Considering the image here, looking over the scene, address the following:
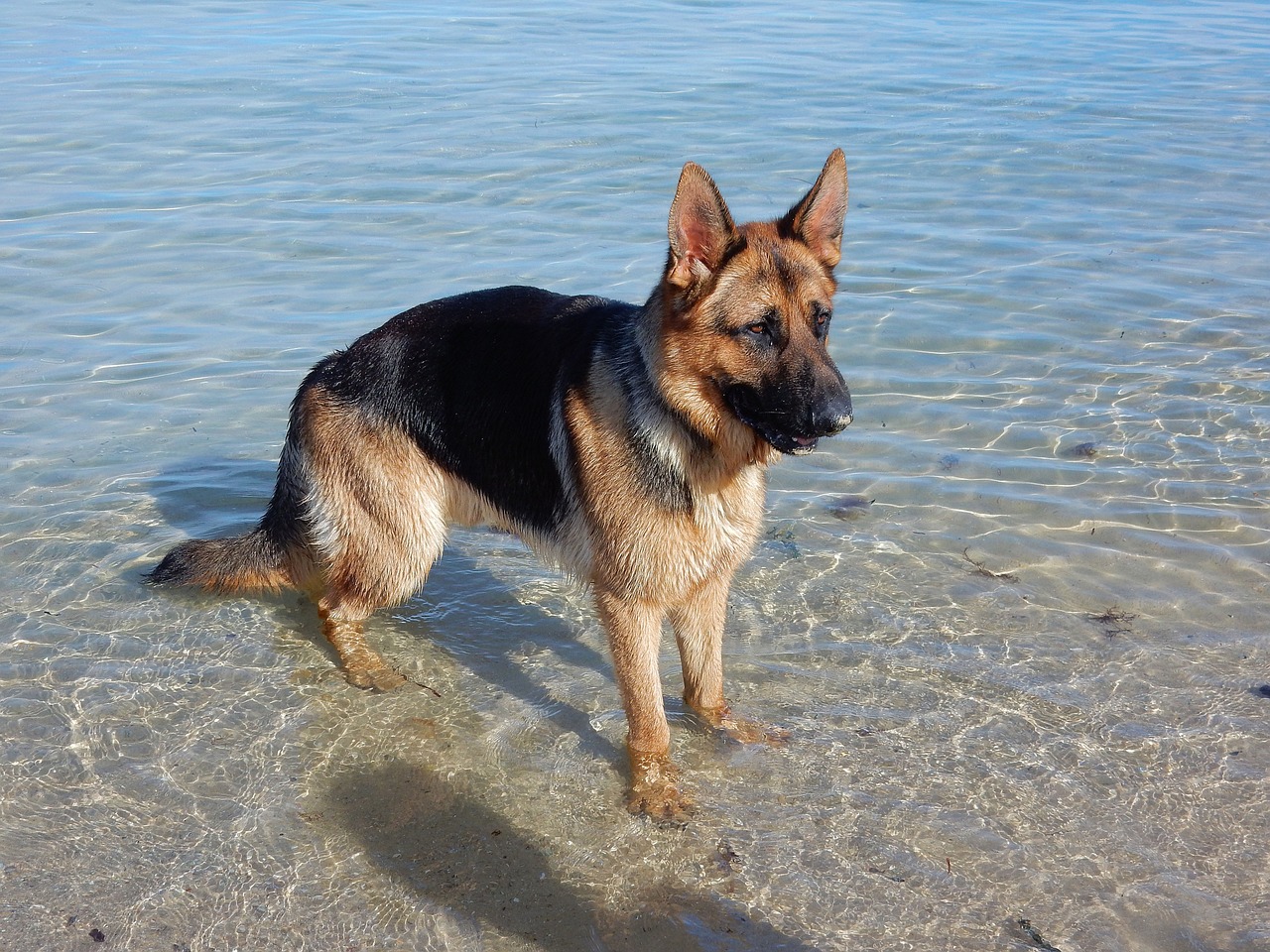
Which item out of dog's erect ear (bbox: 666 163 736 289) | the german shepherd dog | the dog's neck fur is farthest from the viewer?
the dog's neck fur

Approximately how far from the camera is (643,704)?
448 cm

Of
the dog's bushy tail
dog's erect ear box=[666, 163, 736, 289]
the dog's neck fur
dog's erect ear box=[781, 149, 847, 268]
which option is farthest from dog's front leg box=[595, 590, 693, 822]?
the dog's bushy tail

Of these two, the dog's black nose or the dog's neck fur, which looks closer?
the dog's black nose

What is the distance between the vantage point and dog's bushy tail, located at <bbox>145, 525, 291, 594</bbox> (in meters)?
5.53

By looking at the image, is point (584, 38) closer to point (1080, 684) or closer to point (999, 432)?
point (999, 432)

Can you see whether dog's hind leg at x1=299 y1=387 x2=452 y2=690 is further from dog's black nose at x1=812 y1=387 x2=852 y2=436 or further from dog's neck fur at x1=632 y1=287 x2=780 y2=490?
dog's black nose at x1=812 y1=387 x2=852 y2=436

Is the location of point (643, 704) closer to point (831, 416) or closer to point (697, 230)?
point (831, 416)

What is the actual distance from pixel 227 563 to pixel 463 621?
1202 millimetres

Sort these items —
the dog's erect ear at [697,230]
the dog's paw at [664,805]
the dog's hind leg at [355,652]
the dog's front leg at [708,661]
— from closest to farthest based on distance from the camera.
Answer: the dog's erect ear at [697,230]
the dog's paw at [664,805]
the dog's front leg at [708,661]
the dog's hind leg at [355,652]

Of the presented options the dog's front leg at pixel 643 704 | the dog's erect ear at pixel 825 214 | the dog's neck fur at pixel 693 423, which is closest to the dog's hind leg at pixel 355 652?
the dog's front leg at pixel 643 704

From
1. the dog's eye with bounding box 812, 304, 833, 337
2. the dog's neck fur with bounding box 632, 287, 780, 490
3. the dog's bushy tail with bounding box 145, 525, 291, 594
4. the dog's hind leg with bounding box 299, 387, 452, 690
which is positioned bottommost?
the dog's bushy tail with bounding box 145, 525, 291, 594

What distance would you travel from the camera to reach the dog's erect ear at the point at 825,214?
4.24m

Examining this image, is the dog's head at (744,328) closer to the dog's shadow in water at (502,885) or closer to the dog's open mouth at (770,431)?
the dog's open mouth at (770,431)

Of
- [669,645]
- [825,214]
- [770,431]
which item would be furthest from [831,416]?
[669,645]
